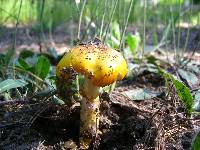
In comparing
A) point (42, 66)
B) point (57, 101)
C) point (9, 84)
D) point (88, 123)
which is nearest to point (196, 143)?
point (88, 123)

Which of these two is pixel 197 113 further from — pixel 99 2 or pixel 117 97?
pixel 99 2

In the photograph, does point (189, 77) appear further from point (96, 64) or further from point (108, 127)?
point (96, 64)

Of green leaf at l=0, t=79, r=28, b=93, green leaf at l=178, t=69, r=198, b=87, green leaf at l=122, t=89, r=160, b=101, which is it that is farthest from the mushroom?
green leaf at l=178, t=69, r=198, b=87

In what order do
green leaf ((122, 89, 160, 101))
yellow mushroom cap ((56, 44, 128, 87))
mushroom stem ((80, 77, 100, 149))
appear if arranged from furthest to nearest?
green leaf ((122, 89, 160, 101)) → mushroom stem ((80, 77, 100, 149)) → yellow mushroom cap ((56, 44, 128, 87))

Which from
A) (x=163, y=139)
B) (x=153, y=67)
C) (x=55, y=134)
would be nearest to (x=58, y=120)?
(x=55, y=134)

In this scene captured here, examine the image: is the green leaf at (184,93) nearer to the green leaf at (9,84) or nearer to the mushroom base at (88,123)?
the mushroom base at (88,123)

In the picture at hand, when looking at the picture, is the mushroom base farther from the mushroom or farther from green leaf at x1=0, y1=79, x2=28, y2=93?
green leaf at x1=0, y1=79, x2=28, y2=93
